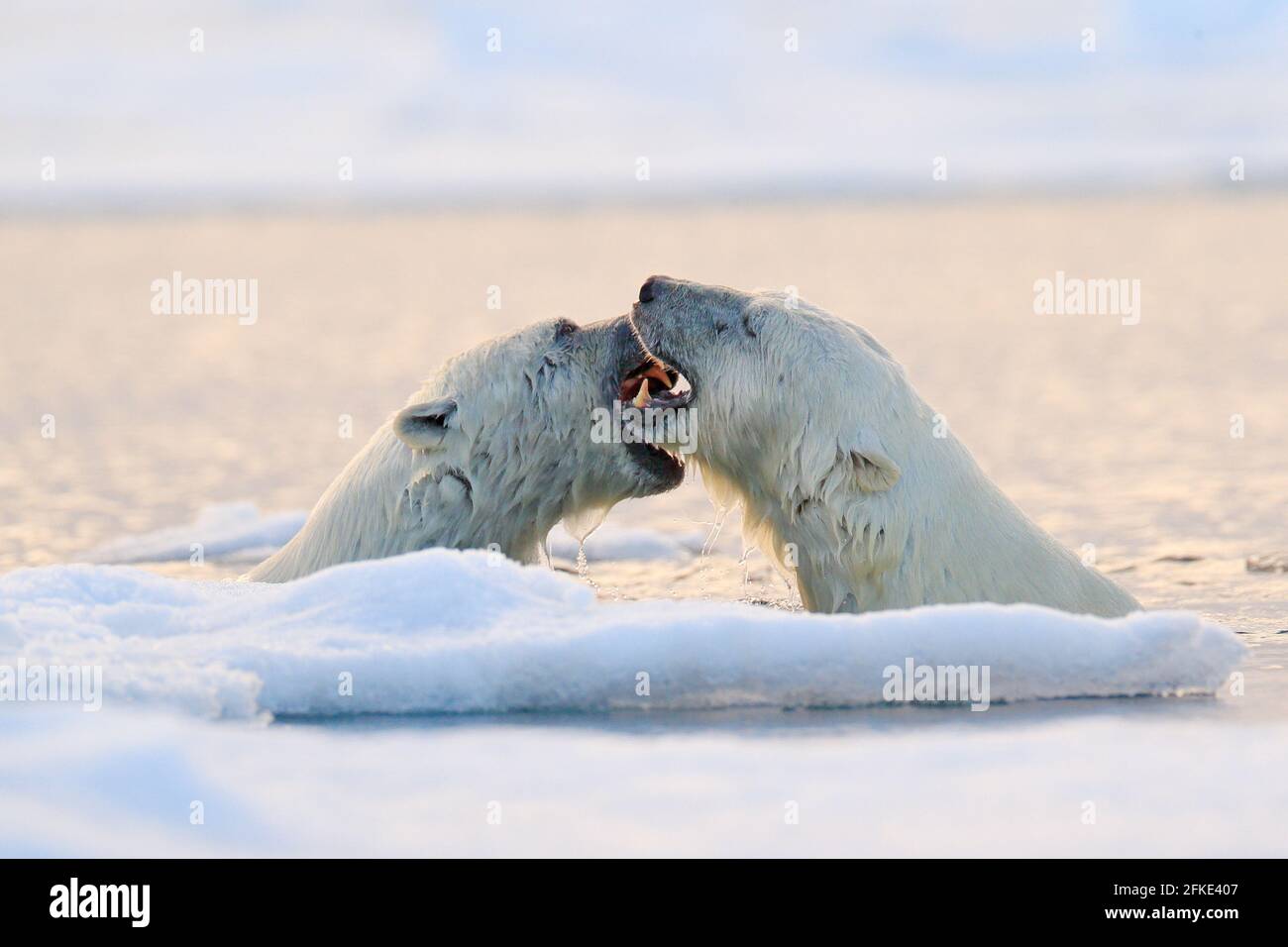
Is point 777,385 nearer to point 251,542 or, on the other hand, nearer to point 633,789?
point 633,789

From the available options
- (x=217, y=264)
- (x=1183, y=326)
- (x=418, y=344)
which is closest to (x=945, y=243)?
(x=217, y=264)

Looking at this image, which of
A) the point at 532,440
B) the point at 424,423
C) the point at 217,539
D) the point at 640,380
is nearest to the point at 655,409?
the point at 640,380

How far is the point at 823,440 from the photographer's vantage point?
237 inches

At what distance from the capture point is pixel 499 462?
21.7 feet

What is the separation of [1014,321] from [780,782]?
1810cm

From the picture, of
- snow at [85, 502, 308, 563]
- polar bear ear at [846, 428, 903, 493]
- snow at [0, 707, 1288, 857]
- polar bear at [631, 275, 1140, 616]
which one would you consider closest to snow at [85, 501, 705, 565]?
snow at [85, 502, 308, 563]

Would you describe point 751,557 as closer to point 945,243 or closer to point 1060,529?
point 1060,529

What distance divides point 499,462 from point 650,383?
62 centimetres

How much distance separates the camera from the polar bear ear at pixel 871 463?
19.1 ft

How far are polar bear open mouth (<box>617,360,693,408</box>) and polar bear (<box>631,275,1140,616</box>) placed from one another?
0.19 m

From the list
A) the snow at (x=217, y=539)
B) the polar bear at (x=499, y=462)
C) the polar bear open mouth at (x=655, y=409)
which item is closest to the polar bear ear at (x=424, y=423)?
the polar bear at (x=499, y=462)
